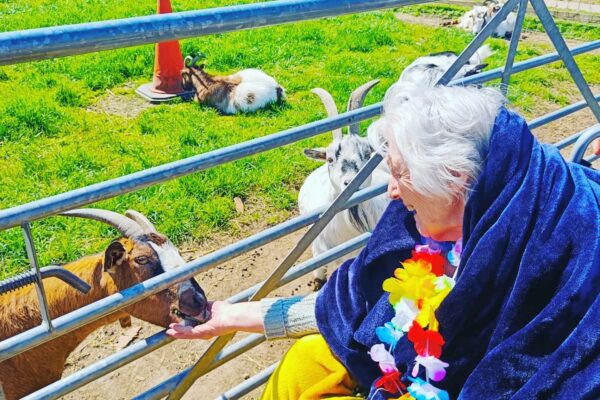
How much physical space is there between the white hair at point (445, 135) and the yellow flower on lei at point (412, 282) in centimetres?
29

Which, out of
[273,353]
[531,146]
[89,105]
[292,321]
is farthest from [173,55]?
[531,146]

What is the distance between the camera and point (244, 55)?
8.52m

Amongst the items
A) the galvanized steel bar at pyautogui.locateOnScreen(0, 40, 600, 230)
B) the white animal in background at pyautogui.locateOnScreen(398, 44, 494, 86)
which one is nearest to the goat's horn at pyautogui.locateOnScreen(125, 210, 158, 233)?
the galvanized steel bar at pyautogui.locateOnScreen(0, 40, 600, 230)

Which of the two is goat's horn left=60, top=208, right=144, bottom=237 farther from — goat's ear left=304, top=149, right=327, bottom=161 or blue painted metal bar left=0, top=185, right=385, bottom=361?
goat's ear left=304, top=149, right=327, bottom=161

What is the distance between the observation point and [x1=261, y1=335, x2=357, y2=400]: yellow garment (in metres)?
1.96

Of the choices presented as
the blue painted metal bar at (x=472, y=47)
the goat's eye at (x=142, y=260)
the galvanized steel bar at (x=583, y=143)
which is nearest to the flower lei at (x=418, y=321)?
the blue painted metal bar at (x=472, y=47)

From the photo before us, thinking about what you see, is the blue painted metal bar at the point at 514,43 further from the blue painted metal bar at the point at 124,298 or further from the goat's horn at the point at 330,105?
the goat's horn at the point at 330,105

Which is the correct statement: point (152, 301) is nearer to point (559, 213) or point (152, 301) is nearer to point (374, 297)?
point (374, 297)

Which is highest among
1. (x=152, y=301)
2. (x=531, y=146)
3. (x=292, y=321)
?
(x=531, y=146)

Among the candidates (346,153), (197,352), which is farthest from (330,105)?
(197,352)

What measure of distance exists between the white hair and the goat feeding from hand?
1964mm

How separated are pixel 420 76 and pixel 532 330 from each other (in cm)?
441

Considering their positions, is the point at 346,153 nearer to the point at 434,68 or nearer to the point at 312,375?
the point at 312,375

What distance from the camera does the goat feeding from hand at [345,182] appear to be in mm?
3795
